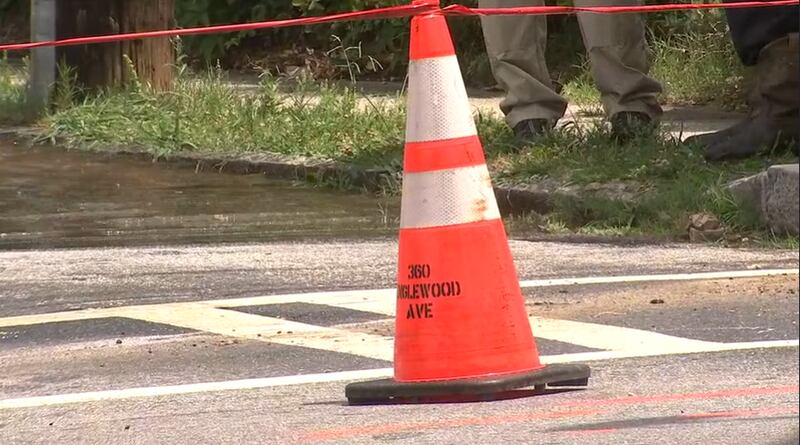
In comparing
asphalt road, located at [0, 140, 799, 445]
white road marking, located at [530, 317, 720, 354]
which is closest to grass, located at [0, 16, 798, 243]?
asphalt road, located at [0, 140, 799, 445]

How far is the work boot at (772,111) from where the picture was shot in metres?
8.53

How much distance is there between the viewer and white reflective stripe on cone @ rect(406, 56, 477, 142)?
16.5ft

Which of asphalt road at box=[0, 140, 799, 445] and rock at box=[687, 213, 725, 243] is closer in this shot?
asphalt road at box=[0, 140, 799, 445]

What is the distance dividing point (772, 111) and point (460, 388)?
416 cm

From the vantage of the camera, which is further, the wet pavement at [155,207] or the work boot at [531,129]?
the work boot at [531,129]

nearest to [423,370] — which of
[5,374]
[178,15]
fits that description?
[5,374]

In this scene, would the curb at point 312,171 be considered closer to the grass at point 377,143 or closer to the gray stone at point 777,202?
the grass at point 377,143

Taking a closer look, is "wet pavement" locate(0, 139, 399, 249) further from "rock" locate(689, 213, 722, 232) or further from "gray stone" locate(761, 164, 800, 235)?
"gray stone" locate(761, 164, 800, 235)

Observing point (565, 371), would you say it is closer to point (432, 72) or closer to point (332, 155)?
point (432, 72)

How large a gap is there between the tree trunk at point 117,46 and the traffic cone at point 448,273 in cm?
747

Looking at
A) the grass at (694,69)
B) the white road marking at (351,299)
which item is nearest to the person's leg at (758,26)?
the white road marking at (351,299)

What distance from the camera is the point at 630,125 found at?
9.40 metres

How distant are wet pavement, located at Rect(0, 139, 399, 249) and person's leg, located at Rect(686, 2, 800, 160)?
1.70 metres

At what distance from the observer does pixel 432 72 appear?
5055 mm
